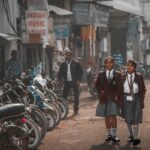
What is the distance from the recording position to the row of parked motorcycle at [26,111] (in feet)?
24.2

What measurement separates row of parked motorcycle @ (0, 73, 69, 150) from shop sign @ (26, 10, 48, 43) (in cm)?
253

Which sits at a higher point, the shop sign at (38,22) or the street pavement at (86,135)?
the shop sign at (38,22)

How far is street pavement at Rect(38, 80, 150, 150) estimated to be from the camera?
29.7 ft

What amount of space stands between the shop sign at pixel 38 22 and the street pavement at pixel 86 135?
317cm

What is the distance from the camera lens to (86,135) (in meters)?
10.2

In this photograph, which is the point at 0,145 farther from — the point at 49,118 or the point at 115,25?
the point at 115,25

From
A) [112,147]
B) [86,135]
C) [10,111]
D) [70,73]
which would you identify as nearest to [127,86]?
[112,147]

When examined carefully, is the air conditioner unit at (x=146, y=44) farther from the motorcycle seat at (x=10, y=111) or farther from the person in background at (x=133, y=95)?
the motorcycle seat at (x=10, y=111)

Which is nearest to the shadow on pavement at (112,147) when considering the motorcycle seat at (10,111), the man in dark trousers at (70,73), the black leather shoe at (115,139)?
the black leather shoe at (115,139)

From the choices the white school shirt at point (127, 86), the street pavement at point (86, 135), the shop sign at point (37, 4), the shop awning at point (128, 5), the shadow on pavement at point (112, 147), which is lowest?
the street pavement at point (86, 135)

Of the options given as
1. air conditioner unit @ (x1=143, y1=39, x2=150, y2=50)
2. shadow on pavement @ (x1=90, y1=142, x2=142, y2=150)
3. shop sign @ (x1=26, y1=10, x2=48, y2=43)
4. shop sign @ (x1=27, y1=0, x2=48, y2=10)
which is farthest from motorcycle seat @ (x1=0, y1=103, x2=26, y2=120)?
air conditioner unit @ (x1=143, y1=39, x2=150, y2=50)

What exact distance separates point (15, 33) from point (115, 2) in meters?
14.1

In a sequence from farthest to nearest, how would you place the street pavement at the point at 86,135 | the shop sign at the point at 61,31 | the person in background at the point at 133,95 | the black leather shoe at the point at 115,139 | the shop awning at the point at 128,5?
1. the shop awning at the point at 128,5
2. the shop sign at the point at 61,31
3. the black leather shoe at the point at 115,139
4. the street pavement at the point at 86,135
5. the person in background at the point at 133,95

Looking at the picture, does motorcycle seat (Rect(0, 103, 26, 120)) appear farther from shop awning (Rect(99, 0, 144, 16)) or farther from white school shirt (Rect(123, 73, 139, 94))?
shop awning (Rect(99, 0, 144, 16))
